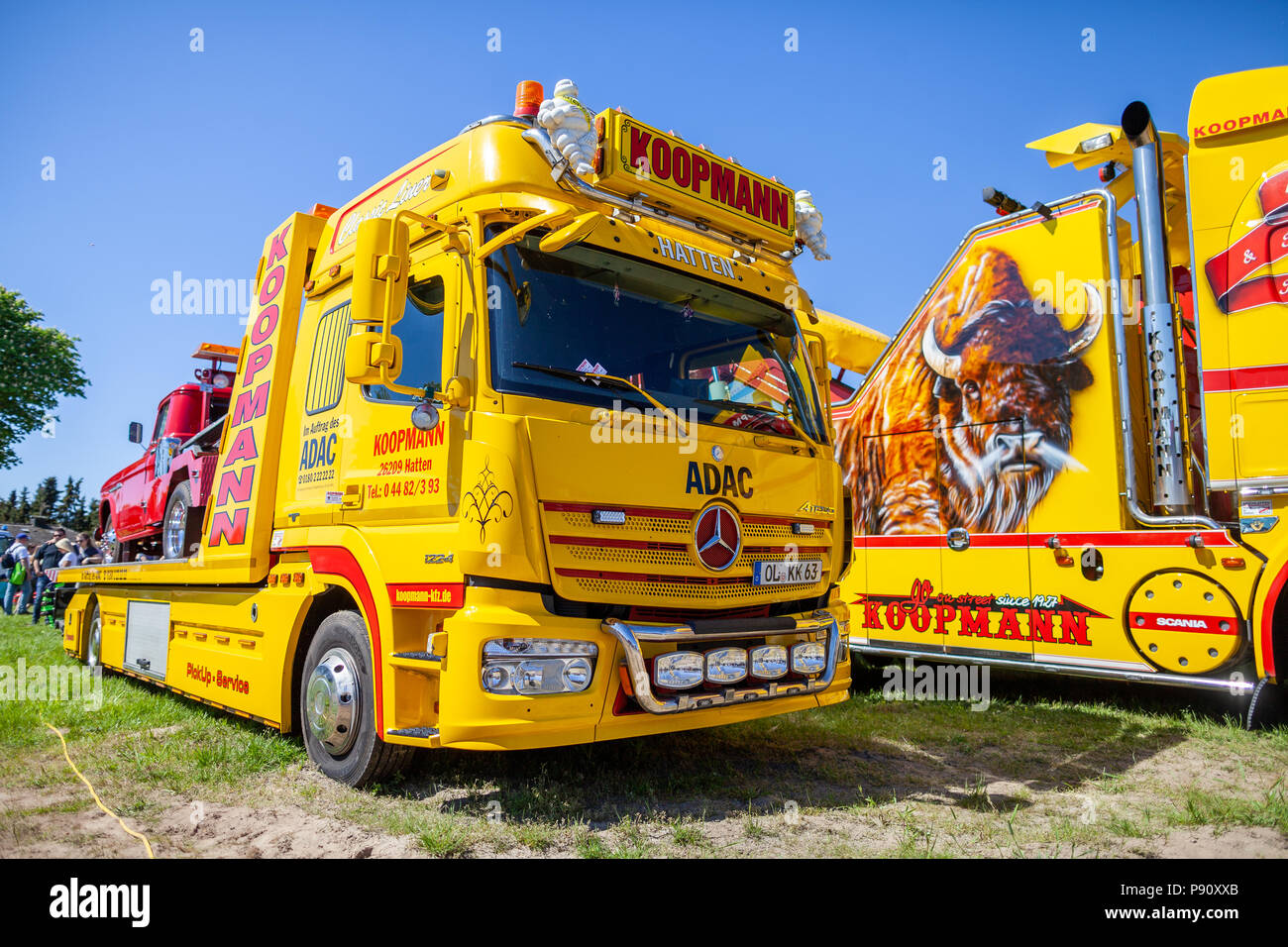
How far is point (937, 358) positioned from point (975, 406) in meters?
0.54

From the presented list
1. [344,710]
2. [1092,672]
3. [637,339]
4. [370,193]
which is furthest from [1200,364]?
[344,710]

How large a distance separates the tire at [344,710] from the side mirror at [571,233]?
7.19ft

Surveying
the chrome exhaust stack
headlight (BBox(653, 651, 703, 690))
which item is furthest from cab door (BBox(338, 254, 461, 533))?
the chrome exhaust stack

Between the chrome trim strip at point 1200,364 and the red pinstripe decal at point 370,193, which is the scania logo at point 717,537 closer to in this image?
the red pinstripe decal at point 370,193

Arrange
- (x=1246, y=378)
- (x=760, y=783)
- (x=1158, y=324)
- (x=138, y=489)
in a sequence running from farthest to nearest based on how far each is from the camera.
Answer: (x=138, y=489) → (x=1158, y=324) → (x=1246, y=378) → (x=760, y=783)

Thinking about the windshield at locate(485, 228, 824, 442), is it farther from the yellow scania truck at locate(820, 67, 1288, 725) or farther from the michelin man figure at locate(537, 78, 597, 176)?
the yellow scania truck at locate(820, 67, 1288, 725)

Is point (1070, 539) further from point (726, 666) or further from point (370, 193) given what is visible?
point (370, 193)

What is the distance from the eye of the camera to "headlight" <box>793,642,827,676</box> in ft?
14.6

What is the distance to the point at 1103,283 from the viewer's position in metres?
5.92

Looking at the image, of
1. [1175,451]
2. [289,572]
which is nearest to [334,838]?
[289,572]

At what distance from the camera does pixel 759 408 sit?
183 inches

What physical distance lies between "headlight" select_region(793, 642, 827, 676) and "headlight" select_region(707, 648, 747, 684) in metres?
0.43
